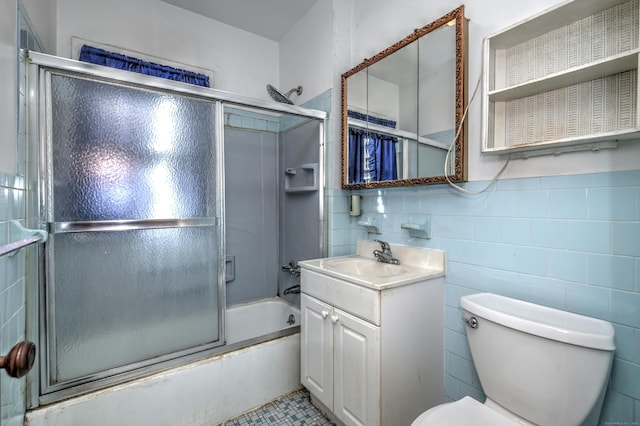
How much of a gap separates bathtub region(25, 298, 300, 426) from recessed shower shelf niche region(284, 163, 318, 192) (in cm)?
105

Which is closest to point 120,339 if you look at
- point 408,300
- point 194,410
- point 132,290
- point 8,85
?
point 132,290

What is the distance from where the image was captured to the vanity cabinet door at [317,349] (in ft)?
5.08

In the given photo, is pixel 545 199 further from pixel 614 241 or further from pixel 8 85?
pixel 8 85

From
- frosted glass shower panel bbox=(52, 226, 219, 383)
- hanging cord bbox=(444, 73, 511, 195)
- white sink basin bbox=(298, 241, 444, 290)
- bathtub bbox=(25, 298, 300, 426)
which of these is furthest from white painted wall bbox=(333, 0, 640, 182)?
bathtub bbox=(25, 298, 300, 426)

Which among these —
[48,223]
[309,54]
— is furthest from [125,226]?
[309,54]

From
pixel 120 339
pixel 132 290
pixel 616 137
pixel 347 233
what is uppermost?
pixel 616 137

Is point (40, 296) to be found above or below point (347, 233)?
below

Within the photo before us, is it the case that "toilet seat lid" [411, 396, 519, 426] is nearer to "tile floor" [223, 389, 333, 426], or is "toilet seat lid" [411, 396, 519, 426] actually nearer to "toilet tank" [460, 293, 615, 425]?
"toilet tank" [460, 293, 615, 425]

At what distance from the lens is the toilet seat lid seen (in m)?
1.01

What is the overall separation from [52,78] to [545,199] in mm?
2196

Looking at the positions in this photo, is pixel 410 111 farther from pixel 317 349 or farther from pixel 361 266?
pixel 317 349

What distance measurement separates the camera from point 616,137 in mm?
947

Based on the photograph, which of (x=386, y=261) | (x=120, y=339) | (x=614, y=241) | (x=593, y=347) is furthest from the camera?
(x=386, y=261)

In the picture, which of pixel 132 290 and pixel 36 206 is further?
pixel 132 290
